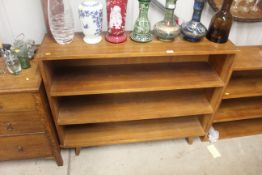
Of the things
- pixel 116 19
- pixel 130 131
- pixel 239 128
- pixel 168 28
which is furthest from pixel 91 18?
pixel 239 128

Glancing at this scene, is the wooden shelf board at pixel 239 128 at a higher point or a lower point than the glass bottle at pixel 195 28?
lower

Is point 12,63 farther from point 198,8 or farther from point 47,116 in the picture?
point 198,8

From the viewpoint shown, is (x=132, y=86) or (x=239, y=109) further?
(x=239, y=109)

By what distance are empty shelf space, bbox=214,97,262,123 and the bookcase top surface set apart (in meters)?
0.57

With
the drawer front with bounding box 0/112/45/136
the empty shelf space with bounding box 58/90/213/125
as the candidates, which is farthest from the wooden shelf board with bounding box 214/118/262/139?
the drawer front with bounding box 0/112/45/136

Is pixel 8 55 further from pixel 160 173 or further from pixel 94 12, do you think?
pixel 160 173

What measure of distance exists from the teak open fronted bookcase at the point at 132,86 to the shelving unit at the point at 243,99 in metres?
0.14

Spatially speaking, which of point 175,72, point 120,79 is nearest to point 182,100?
point 175,72

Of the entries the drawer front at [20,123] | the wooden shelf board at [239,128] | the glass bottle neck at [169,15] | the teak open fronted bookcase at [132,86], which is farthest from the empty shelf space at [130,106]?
the glass bottle neck at [169,15]

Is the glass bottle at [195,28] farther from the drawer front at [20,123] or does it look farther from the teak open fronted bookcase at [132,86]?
the drawer front at [20,123]

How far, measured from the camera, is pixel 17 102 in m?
1.08

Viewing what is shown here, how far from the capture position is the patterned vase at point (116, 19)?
1093 millimetres

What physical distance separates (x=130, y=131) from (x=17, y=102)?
2.49 ft

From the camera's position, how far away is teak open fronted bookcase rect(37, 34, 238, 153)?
114cm
